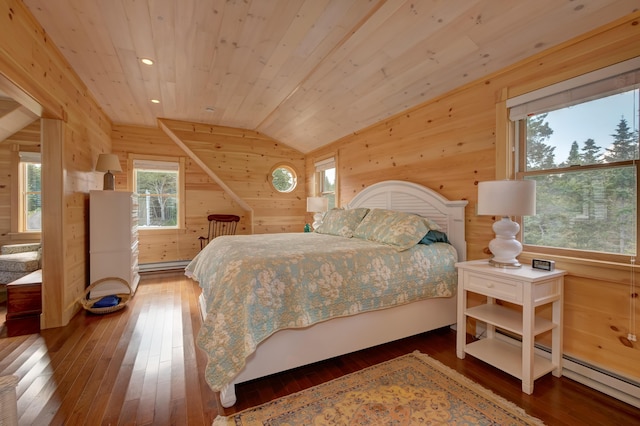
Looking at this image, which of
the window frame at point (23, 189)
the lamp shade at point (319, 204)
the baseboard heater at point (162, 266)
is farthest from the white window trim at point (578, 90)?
the window frame at point (23, 189)

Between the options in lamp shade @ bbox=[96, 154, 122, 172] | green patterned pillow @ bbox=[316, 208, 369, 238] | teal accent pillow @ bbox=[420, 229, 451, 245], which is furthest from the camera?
lamp shade @ bbox=[96, 154, 122, 172]

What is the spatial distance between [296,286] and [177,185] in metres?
4.32

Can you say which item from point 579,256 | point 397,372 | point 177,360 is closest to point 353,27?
point 579,256

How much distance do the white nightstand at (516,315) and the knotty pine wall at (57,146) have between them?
3515mm

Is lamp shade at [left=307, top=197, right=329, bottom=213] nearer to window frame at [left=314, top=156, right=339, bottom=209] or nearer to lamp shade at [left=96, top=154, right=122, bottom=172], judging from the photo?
window frame at [left=314, top=156, right=339, bottom=209]

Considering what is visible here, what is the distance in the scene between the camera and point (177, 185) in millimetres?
5180

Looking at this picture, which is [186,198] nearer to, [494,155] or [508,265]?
[494,155]

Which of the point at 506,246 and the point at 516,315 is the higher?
the point at 506,246

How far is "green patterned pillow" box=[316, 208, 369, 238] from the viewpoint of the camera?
10.2 feet

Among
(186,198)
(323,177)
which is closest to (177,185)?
(186,198)

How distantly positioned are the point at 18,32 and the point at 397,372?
353cm

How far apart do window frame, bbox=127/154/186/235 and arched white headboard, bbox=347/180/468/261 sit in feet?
11.1

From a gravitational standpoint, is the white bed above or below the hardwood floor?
above

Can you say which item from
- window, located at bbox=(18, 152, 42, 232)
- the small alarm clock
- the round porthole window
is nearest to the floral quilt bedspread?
the small alarm clock
